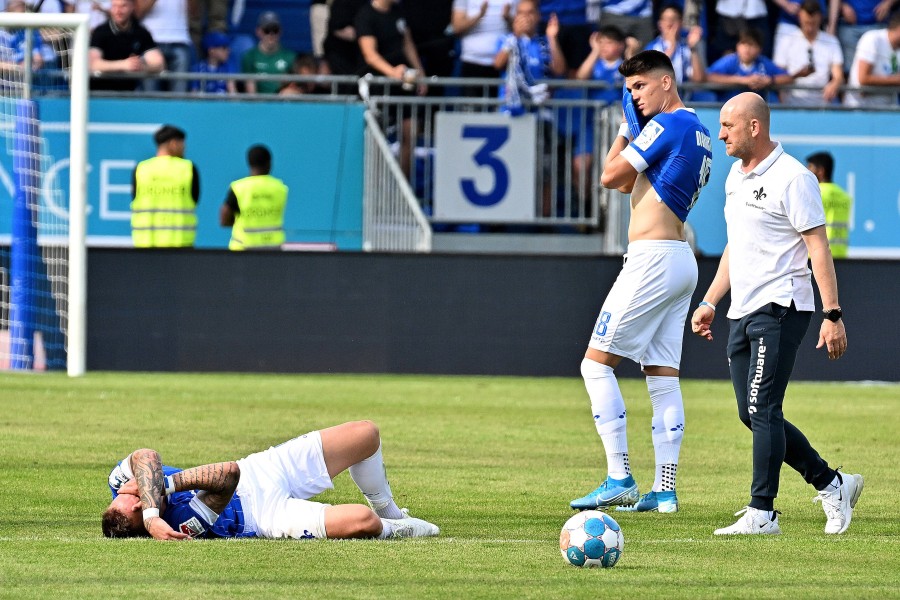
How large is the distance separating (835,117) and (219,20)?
7667mm

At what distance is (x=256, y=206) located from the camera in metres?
17.4

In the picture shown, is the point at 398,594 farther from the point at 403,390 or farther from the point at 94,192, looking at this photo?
the point at 94,192

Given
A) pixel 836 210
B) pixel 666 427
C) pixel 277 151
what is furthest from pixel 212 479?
pixel 836 210

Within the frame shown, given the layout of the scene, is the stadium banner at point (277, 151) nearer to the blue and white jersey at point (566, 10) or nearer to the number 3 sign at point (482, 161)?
the number 3 sign at point (482, 161)

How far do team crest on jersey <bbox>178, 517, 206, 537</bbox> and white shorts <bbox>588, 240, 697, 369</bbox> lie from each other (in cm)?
241

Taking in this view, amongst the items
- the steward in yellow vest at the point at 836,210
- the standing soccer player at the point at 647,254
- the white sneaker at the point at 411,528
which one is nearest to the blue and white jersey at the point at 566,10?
the steward in yellow vest at the point at 836,210

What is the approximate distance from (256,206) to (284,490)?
1058 centimetres

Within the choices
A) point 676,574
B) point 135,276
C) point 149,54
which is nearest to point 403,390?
point 135,276

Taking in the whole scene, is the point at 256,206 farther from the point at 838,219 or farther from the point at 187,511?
the point at 187,511

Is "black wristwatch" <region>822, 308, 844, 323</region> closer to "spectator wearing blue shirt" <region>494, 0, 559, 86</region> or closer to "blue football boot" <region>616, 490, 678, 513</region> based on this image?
"blue football boot" <region>616, 490, 678, 513</region>

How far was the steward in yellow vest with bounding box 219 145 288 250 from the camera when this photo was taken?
56.6 ft

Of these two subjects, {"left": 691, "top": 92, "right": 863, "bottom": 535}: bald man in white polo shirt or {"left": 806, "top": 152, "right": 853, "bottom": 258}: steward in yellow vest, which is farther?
{"left": 806, "top": 152, "right": 853, "bottom": 258}: steward in yellow vest

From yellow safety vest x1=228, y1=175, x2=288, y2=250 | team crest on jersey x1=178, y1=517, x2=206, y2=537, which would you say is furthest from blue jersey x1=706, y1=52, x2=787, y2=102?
team crest on jersey x1=178, y1=517, x2=206, y2=537

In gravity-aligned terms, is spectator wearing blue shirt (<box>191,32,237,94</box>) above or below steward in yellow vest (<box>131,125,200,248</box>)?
above
